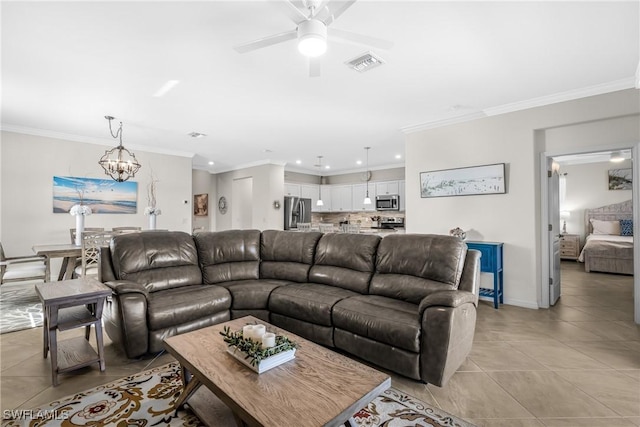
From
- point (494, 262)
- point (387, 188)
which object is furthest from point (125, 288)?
point (387, 188)

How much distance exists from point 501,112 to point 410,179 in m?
1.58

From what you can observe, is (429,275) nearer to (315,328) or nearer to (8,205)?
(315,328)

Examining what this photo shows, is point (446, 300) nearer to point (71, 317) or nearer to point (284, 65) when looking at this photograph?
point (284, 65)

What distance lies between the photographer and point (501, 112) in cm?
411

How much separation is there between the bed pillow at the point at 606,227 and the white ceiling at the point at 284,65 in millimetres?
5161

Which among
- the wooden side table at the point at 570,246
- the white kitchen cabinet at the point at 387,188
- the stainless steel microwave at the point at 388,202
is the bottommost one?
the wooden side table at the point at 570,246

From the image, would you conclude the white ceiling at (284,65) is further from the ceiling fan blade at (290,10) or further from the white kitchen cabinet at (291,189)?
the white kitchen cabinet at (291,189)

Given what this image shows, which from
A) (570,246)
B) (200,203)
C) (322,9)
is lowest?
(570,246)

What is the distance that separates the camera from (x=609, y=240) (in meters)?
6.14

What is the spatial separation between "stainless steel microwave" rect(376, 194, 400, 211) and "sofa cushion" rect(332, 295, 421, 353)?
555 cm

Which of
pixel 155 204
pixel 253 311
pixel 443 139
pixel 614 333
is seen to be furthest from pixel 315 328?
pixel 155 204

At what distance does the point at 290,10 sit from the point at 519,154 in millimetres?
3573

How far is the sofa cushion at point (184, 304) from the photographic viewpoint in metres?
2.55

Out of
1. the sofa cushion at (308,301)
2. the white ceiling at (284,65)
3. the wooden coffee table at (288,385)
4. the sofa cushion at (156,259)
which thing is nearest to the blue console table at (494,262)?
the white ceiling at (284,65)
